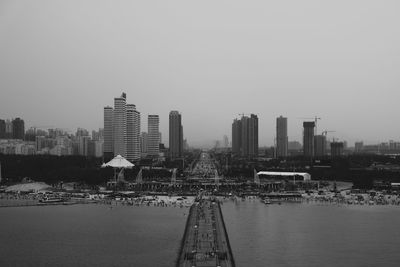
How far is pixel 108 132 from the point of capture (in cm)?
4622

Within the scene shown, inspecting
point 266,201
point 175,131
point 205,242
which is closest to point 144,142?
point 175,131

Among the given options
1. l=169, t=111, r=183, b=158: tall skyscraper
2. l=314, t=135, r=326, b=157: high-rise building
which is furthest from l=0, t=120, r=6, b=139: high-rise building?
l=314, t=135, r=326, b=157: high-rise building

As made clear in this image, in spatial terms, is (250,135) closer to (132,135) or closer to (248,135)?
(248,135)

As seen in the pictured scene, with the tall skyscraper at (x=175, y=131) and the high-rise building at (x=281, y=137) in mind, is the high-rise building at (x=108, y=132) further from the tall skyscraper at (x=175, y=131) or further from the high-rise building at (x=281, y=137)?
the high-rise building at (x=281, y=137)

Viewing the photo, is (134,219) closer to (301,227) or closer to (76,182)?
(301,227)

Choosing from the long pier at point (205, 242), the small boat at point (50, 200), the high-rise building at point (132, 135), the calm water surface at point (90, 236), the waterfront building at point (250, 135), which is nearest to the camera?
the long pier at point (205, 242)

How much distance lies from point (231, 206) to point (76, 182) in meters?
11.7

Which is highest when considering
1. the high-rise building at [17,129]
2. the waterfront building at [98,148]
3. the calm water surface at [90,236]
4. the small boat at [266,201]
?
the high-rise building at [17,129]

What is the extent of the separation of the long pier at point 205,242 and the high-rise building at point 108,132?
30.4m

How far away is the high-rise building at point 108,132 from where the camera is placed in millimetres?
45469

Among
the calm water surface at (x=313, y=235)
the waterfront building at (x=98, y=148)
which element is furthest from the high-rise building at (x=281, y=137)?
the calm water surface at (x=313, y=235)

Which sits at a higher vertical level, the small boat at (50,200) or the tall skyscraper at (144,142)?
the tall skyscraper at (144,142)

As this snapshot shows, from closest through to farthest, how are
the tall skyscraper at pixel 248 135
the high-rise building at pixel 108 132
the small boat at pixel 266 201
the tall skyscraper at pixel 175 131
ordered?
the small boat at pixel 266 201
the high-rise building at pixel 108 132
the tall skyscraper at pixel 248 135
the tall skyscraper at pixel 175 131

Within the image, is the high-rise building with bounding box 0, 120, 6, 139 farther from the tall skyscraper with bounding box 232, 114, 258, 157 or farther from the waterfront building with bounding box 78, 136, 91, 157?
the tall skyscraper with bounding box 232, 114, 258, 157
